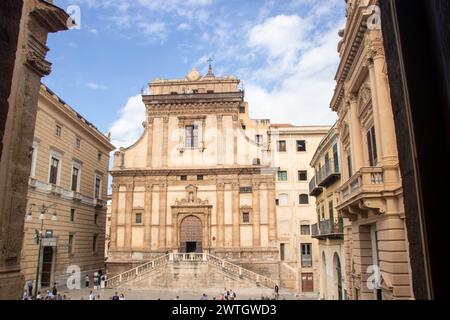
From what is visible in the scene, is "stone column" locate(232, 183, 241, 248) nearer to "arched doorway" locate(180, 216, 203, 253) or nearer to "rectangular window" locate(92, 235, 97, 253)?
"arched doorway" locate(180, 216, 203, 253)

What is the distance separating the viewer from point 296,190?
38.0 m


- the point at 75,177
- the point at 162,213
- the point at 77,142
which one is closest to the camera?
the point at 75,177

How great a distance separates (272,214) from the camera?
34.7 meters

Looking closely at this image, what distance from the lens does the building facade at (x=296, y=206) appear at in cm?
3478

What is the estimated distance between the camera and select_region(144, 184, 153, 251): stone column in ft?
114

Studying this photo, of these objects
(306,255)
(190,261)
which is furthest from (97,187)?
(306,255)

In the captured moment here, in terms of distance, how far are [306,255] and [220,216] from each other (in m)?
8.93

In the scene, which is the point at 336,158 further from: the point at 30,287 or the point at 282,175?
the point at 282,175

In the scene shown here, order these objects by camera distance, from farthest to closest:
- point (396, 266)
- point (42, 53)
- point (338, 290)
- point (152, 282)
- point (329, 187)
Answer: point (152, 282) → point (329, 187) → point (338, 290) → point (396, 266) → point (42, 53)

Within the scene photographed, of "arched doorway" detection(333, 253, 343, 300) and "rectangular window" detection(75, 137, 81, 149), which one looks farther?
"rectangular window" detection(75, 137, 81, 149)

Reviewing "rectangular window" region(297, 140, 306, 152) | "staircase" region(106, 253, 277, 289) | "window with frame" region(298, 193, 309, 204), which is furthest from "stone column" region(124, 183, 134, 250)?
"rectangular window" region(297, 140, 306, 152)
